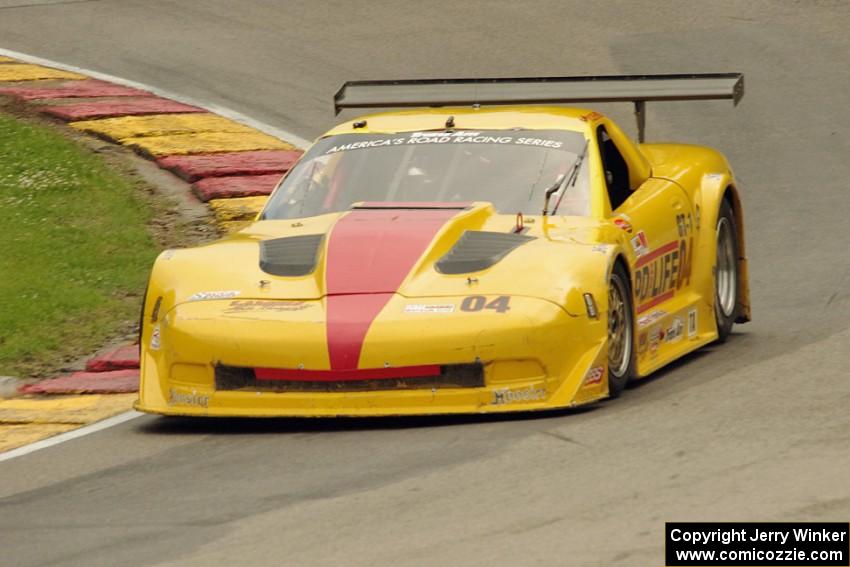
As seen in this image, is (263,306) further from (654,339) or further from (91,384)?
(654,339)

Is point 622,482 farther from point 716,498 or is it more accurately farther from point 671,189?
point 671,189

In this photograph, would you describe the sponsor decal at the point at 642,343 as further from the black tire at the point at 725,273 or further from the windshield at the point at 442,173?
the black tire at the point at 725,273

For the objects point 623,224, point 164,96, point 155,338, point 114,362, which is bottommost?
point 114,362

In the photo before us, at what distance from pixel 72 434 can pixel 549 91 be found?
3503mm

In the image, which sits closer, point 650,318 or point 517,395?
point 517,395

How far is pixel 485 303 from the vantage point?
8055 mm

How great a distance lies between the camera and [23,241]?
487 inches

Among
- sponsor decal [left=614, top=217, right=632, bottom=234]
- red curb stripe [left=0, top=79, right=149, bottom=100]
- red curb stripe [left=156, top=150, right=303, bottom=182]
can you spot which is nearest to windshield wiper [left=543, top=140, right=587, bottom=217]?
sponsor decal [left=614, top=217, right=632, bottom=234]

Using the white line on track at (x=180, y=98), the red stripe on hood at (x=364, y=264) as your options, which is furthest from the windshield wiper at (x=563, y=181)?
the white line on track at (x=180, y=98)

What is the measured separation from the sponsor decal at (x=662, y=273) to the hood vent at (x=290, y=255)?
151cm

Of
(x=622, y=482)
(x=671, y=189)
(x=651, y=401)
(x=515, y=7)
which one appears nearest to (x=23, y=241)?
(x=671, y=189)

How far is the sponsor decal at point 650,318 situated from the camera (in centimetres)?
898

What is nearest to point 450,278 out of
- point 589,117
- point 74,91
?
point 589,117

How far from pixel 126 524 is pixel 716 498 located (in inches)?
78.2
